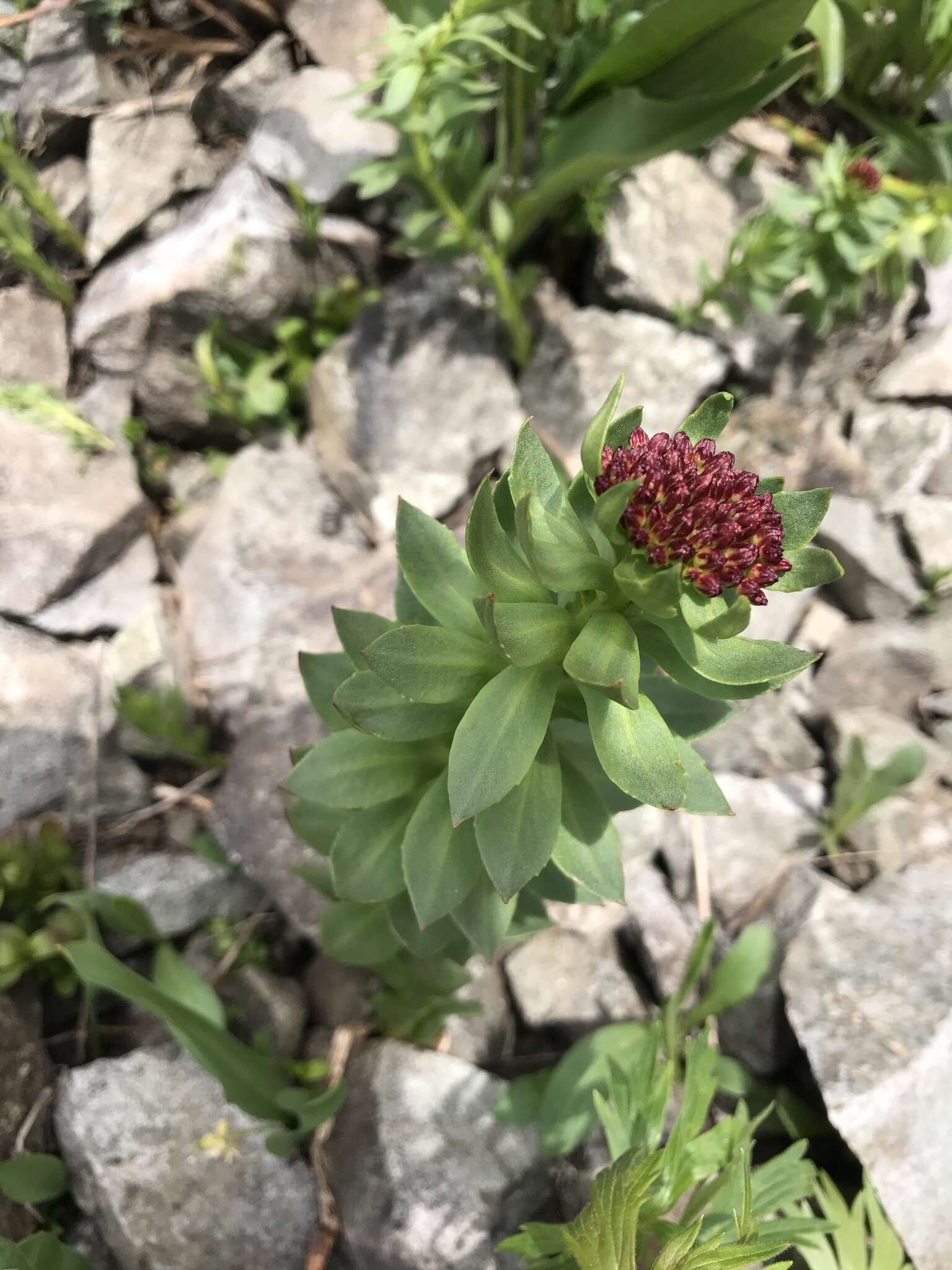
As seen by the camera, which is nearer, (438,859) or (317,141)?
(438,859)

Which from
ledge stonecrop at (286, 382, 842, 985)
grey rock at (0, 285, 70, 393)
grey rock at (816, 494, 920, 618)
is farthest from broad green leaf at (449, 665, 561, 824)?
grey rock at (0, 285, 70, 393)

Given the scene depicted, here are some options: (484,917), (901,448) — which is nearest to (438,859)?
(484,917)

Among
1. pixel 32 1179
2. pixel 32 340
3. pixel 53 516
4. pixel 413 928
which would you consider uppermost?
pixel 32 340

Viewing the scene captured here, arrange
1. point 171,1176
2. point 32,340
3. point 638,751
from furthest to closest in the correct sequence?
point 32,340
point 171,1176
point 638,751

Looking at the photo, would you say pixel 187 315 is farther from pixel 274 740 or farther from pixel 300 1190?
pixel 300 1190

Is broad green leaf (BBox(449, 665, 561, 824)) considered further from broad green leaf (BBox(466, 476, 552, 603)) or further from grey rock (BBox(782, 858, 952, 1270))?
grey rock (BBox(782, 858, 952, 1270))

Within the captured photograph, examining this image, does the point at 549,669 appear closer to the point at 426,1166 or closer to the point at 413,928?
the point at 413,928

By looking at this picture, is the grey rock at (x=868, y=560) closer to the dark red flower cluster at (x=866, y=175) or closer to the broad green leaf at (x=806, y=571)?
the dark red flower cluster at (x=866, y=175)

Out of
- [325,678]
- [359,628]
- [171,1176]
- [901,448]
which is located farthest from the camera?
[901,448]
